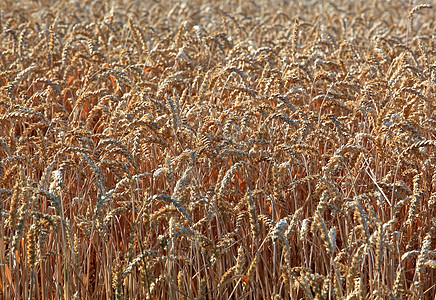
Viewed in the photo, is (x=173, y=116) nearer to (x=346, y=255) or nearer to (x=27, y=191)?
(x=27, y=191)

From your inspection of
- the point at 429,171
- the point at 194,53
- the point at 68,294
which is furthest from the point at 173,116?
the point at 194,53

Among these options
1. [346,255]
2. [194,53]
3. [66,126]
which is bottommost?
[346,255]

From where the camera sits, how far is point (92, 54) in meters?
2.92

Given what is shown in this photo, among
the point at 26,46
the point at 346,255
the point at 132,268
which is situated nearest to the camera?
the point at 132,268

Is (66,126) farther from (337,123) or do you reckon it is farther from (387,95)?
(387,95)

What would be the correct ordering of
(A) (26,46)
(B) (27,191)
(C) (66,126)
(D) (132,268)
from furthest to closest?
(A) (26,46), (C) (66,126), (D) (132,268), (B) (27,191)

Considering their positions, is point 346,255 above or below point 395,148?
below

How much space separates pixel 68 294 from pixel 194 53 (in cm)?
264

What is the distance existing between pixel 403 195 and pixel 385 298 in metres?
0.35

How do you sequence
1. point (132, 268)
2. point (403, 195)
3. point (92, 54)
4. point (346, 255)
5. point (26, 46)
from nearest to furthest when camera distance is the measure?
point (132, 268), point (346, 255), point (403, 195), point (92, 54), point (26, 46)

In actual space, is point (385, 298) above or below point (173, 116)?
below

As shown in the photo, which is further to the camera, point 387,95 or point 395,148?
point 387,95

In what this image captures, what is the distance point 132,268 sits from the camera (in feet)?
4.51

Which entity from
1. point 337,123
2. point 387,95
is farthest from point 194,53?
point 337,123
